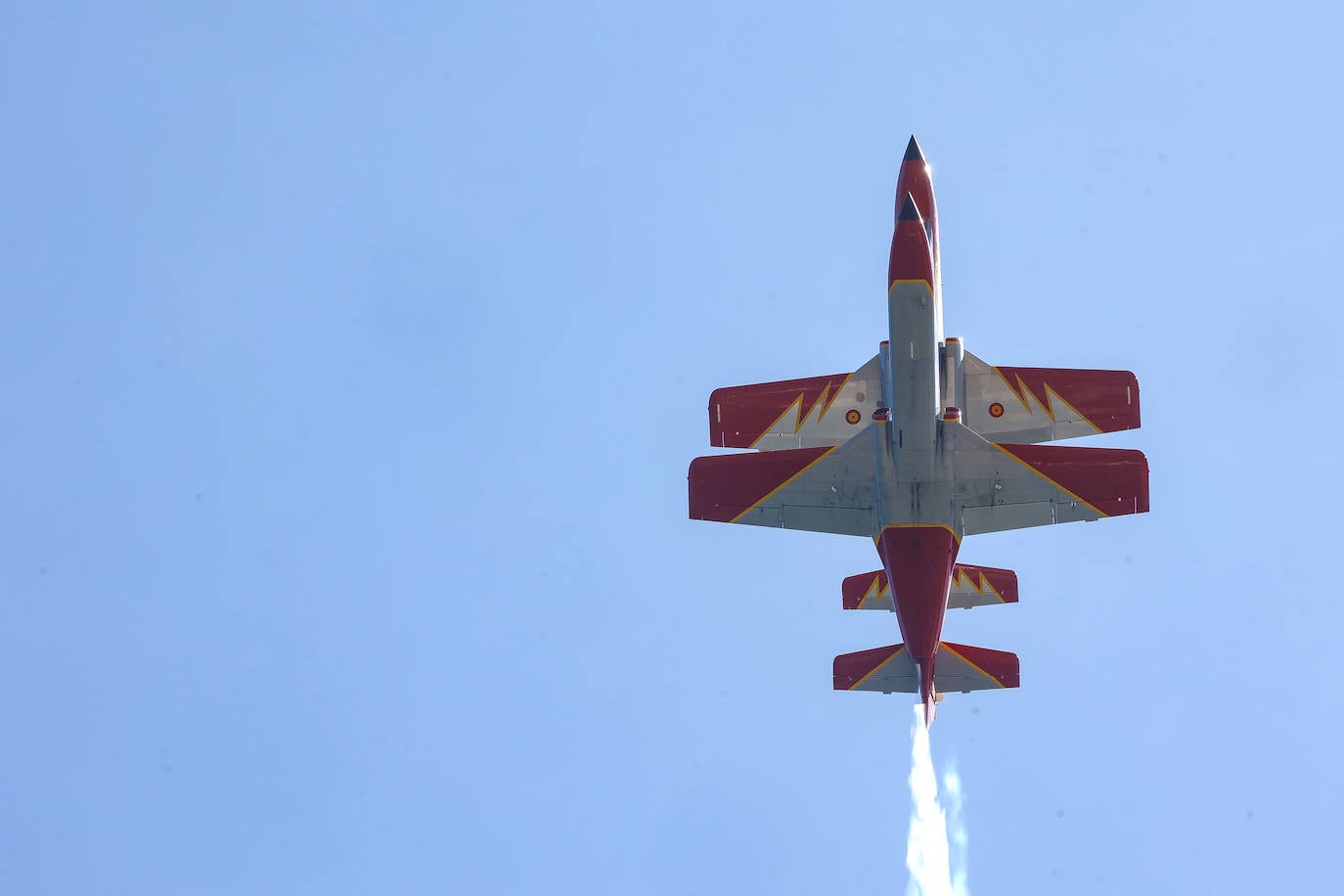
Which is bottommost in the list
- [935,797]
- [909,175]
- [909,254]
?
[935,797]

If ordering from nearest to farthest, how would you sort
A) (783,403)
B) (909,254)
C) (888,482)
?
1. (909,254)
2. (888,482)
3. (783,403)

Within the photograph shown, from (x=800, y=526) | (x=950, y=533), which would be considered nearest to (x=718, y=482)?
(x=800, y=526)

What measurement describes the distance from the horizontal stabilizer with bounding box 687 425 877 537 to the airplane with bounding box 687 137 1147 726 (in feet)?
0.15

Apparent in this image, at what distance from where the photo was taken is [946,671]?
60.9 metres

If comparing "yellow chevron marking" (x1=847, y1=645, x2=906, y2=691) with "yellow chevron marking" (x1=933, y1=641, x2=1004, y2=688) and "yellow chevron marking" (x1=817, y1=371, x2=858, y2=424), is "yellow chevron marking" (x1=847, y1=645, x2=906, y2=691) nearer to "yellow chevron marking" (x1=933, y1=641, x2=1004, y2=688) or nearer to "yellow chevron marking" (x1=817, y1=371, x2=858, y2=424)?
"yellow chevron marking" (x1=933, y1=641, x2=1004, y2=688)

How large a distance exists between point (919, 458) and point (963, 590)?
11.5m

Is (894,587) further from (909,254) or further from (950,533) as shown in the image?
(909,254)

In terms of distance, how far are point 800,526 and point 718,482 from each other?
3.34m

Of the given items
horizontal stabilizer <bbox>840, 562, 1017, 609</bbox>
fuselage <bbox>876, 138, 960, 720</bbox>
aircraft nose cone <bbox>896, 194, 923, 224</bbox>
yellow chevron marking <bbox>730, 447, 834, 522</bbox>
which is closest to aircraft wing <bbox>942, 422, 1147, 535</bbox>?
fuselage <bbox>876, 138, 960, 720</bbox>

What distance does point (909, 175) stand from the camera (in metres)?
57.1

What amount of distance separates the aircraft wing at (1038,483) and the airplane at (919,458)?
46mm

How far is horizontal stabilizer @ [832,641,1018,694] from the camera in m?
60.8

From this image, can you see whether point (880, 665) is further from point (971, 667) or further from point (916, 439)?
point (916, 439)

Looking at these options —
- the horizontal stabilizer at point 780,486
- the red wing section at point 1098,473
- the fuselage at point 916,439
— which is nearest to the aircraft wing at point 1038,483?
the red wing section at point 1098,473
